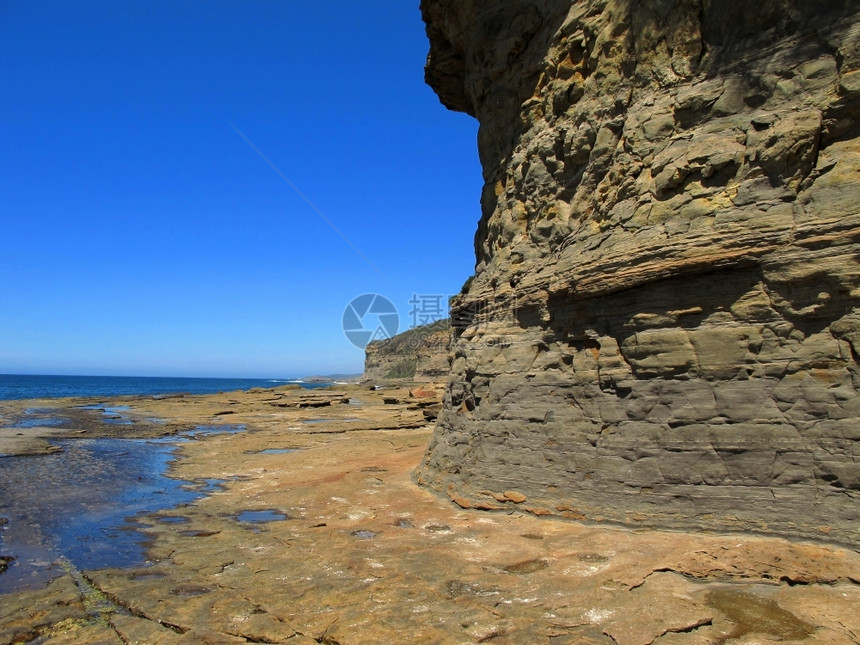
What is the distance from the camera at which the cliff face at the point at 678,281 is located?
5.73 meters

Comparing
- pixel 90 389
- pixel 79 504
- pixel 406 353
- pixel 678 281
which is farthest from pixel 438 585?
pixel 90 389

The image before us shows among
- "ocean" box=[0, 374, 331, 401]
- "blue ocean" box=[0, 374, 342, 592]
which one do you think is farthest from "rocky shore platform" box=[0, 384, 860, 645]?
"ocean" box=[0, 374, 331, 401]

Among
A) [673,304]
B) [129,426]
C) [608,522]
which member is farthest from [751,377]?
[129,426]

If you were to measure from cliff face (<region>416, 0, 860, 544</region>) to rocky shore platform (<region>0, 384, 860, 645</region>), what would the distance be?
0.61 metres

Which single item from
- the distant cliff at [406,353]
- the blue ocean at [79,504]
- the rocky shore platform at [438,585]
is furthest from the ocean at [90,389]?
the rocky shore platform at [438,585]

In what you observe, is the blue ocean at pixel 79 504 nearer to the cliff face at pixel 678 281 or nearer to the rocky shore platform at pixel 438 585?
the rocky shore platform at pixel 438 585

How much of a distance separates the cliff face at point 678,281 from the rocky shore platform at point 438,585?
23.9 inches

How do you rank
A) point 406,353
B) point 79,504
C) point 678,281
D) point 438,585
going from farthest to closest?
point 406,353 → point 79,504 → point 678,281 → point 438,585

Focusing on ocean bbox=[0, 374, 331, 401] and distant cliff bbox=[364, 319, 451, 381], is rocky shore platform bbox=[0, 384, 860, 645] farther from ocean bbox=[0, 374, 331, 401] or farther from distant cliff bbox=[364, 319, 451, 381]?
distant cliff bbox=[364, 319, 451, 381]

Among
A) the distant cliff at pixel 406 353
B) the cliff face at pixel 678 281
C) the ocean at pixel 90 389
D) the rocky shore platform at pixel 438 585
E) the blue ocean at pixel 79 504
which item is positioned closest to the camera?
the rocky shore platform at pixel 438 585

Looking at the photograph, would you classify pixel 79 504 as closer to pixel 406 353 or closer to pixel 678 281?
pixel 678 281

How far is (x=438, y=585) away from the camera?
555 centimetres

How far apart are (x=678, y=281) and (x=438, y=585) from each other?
4.38m

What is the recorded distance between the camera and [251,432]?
2233 centimetres
